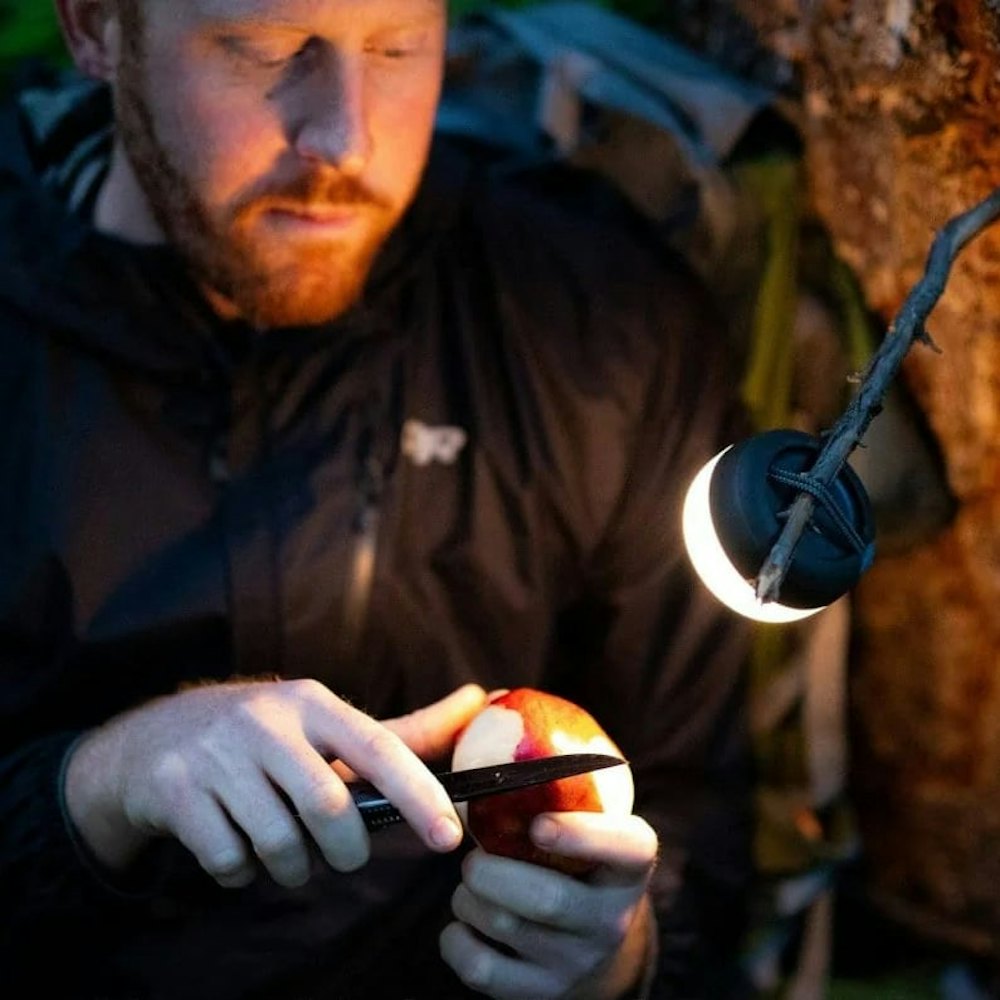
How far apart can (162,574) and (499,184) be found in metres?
0.76

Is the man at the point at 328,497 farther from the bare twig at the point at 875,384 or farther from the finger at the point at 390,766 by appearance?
the bare twig at the point at 875,384

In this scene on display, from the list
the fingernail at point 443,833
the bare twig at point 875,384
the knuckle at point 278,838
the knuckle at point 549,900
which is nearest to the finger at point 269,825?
the knuckle at point 278,838

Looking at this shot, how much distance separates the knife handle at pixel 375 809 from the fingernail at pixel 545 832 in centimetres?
13

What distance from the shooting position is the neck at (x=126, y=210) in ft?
6.07

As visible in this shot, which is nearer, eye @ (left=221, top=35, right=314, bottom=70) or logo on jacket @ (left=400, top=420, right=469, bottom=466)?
eye @ (left=221, top=35, right=314, bottom=70)

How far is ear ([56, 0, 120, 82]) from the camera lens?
1752mm

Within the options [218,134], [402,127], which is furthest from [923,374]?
[218,134]

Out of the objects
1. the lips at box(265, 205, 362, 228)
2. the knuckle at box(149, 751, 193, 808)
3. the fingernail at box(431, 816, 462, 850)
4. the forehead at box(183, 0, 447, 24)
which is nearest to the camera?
the fingernail at box(431, 816, 462, 850)

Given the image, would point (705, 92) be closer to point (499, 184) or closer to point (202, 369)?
point (499, 184)

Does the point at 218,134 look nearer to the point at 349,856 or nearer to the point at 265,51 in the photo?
the point at 265,51

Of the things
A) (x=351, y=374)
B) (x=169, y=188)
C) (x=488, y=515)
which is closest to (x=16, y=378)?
(x=169, y=188)

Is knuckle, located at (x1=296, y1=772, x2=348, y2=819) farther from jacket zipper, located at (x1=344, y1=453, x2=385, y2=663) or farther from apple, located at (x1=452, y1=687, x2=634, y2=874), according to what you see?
jacket zipper, located at (x1=344, y1=453, x2=385, y2=663)

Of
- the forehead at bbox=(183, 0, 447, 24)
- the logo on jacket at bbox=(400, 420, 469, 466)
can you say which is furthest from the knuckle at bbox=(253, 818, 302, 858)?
the forehead at bbox=(183, 0, 447, 24)

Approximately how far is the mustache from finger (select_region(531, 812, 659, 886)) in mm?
774
